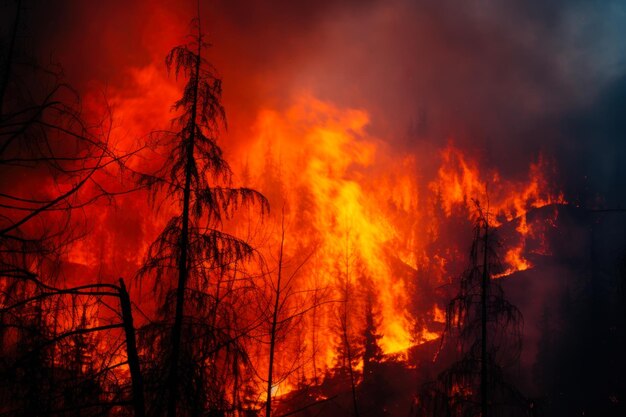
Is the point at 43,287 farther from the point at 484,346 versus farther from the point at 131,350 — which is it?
the point at 484,346

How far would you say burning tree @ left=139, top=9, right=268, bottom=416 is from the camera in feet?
19.9

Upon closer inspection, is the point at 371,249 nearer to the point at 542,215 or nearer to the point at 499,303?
the point at 542,215

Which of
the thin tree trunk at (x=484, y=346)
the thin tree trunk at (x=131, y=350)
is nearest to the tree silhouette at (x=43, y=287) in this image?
the thin tree trunk at (x=131, y=350)

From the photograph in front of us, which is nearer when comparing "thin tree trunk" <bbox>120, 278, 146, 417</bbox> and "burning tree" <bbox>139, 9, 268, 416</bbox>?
"thin tree trunk" <bbox>120, 278, 146, 417</bbox>

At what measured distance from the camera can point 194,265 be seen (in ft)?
22.5

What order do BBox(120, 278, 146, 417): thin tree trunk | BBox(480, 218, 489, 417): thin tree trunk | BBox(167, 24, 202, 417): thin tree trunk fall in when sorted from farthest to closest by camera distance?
1. BBox(480, 218, 489, 417): thin tree trunk
2. BBox(167, 24, 202, 417): thin tree trunk
3. BBox(120, 278, 146, 417): thin tree trunk

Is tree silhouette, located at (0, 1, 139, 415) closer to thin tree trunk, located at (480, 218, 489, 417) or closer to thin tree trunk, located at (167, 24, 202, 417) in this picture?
thin tree trunk, located at (167, 24, 202, 417)

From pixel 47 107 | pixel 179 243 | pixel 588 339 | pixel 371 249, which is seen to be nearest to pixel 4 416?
pixel 47 107

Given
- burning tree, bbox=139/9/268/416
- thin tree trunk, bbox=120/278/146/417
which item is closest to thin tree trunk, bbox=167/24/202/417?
burning tree, bbox=139/9/268/416

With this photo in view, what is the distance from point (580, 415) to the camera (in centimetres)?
4134

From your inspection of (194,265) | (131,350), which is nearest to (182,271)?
(194,265)

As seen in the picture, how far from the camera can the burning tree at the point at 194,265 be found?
6059 millimetres

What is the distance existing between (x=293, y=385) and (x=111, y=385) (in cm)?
4014

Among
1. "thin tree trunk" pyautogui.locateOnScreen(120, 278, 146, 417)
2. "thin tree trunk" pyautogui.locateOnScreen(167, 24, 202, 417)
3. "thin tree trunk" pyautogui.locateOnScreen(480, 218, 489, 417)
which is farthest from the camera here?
"thin tree trunk" pyautogui.locateOnScreen(480, 218, 489, 417)
